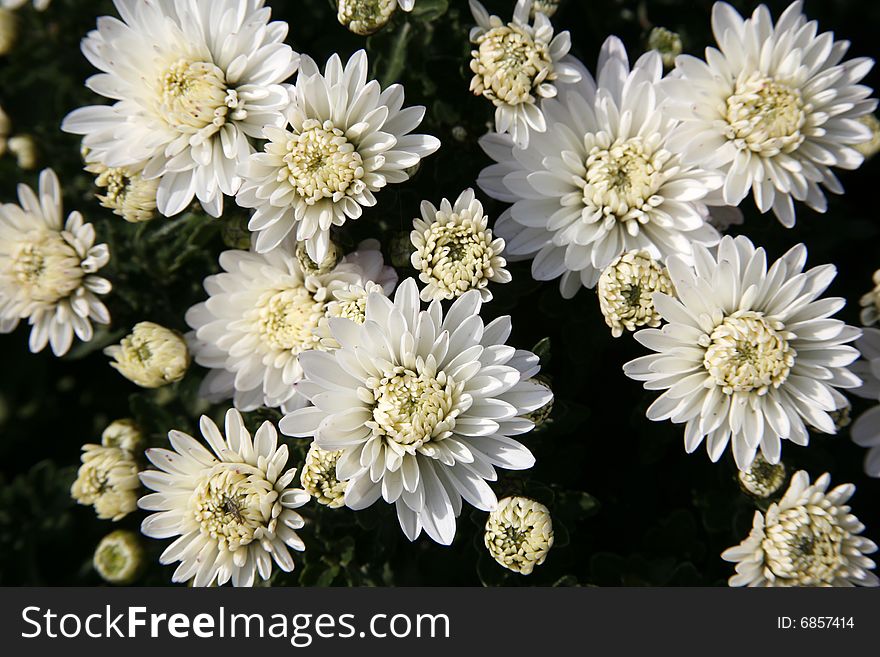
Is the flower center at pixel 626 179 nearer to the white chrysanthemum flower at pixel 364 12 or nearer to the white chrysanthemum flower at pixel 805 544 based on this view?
the white chrysanthemum flower at pixel 364 12

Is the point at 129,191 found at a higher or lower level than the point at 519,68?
lower

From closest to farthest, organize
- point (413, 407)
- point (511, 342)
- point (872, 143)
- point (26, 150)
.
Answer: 1. point (413, 407)
2. point (511, 342)
3. point (872, 143)
4. point (26, 150)

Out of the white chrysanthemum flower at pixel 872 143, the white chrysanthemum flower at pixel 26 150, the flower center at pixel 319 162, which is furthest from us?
the white chrysanthemum flower at pixel 26 150

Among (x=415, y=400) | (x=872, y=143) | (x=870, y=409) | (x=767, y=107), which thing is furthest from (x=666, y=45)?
(x=415, y=400)

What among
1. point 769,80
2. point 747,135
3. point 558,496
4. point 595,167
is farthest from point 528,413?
point 769,80

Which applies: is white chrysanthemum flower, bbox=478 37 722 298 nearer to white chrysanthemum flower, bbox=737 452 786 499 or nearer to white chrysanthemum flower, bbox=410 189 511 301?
white chrysanthemum flower, bbox=410 189 511 301

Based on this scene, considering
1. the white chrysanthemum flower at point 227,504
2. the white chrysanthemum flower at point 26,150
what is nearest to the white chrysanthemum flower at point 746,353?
the white chrysanthemum flower at point 227,504

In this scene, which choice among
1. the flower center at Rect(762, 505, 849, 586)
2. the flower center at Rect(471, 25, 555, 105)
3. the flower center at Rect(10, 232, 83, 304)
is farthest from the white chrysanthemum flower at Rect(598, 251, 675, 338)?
the flower center at Rect(10, 232, 83, 304)

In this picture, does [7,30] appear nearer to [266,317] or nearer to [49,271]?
[49,271]
